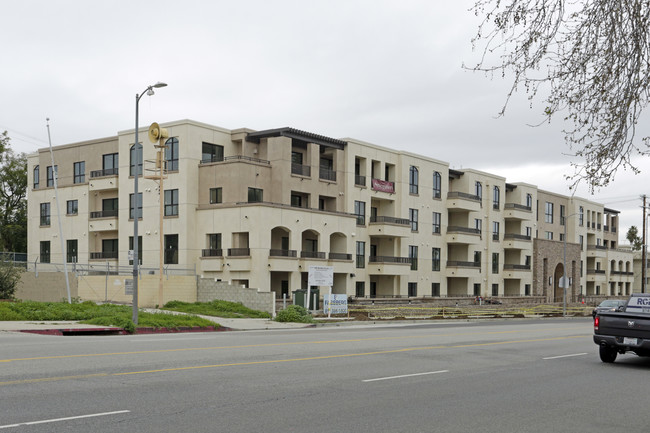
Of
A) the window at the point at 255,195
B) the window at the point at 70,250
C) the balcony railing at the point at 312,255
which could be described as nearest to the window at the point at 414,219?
the balcony railing at the point at 312,255

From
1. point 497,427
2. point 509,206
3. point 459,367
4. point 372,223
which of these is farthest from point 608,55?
point 509,206

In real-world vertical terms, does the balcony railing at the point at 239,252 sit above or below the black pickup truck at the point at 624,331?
above

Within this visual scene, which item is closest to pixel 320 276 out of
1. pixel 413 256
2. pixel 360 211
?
pixel 360 211

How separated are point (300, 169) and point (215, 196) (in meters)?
6.67

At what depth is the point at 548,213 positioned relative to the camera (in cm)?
8425

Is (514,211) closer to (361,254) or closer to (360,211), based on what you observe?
(360,211)

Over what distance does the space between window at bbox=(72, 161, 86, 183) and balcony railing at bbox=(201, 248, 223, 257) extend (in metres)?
15.3

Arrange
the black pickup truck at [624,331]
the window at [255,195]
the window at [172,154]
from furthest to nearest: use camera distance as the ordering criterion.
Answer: the window at [172,154], the window at [255,195], the black pickup truck at [624,331]

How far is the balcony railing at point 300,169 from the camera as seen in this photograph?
5112 cm

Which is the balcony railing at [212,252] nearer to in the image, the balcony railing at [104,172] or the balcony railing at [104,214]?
the balcony railing at [104,214]

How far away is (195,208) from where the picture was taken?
49.8m

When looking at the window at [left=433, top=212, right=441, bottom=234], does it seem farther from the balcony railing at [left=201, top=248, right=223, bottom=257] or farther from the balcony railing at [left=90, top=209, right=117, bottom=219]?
the balcony railing at [left=90, top=209, right=117, bottom=219]

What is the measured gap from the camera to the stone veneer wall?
140 ft

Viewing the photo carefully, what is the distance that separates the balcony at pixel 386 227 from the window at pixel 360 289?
13.8ft
